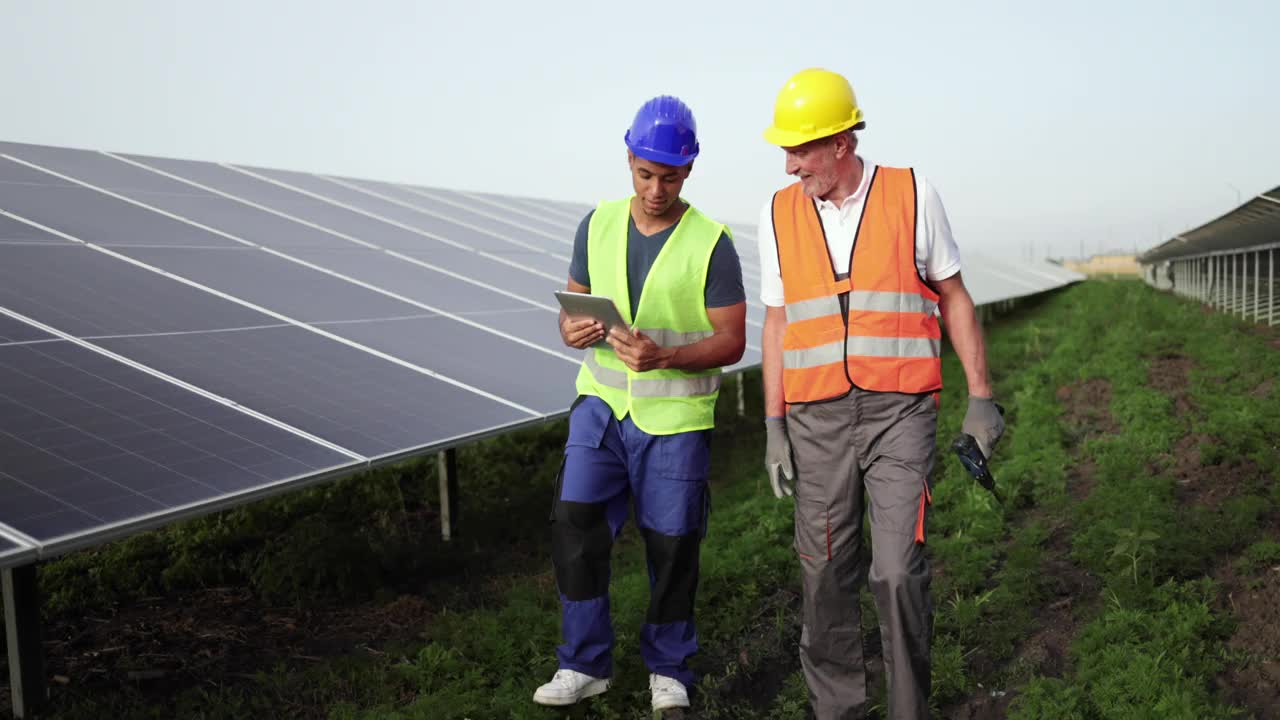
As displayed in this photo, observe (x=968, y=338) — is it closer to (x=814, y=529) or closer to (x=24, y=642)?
(x=814, y=529)

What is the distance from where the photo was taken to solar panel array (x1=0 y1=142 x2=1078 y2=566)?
424 cm

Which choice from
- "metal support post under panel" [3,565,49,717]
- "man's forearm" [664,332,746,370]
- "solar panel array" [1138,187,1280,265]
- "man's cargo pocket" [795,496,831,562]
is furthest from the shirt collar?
"solar panel array" [1138,187,1280,265]

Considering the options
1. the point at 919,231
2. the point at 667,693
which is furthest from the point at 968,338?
the point at 667,693

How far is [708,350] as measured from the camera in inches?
169

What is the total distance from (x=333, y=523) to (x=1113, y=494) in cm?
573

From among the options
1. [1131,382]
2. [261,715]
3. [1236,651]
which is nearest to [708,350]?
[261,715]

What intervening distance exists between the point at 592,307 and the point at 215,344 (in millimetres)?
2726

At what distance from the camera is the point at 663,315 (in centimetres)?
436

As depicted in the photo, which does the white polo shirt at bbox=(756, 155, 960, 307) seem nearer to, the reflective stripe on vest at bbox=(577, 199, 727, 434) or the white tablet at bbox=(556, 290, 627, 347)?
the reflective stripe on vest at bbox=(577, 199, 727, 434)

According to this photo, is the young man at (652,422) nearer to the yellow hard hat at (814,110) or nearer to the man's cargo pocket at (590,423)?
the man's cargo pocket at (590,423)

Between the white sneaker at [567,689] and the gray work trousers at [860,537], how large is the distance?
925 mm

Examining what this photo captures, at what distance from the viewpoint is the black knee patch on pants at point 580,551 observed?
4.29 meters

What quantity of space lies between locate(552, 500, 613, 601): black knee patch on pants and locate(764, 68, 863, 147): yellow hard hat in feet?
5.45

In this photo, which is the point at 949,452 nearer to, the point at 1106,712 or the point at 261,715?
the point at 1106,712
